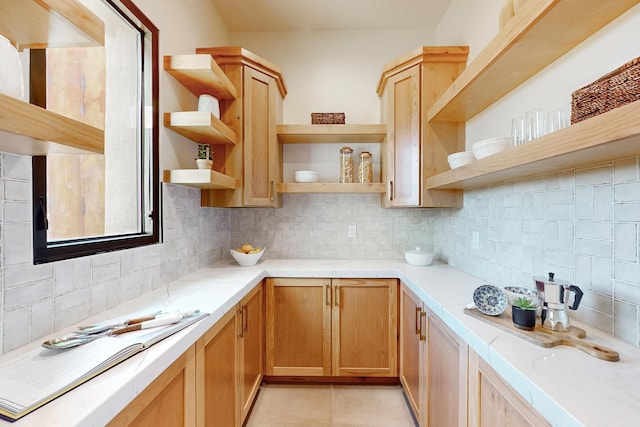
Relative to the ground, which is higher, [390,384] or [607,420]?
[607,420]

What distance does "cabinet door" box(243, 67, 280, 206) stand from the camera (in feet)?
7.29

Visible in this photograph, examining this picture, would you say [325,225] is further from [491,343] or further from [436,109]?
[491,343]

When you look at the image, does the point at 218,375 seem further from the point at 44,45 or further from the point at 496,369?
the point at 44,45

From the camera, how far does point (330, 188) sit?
2463 millimetres

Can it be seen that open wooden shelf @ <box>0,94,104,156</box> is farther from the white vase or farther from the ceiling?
the ceiling

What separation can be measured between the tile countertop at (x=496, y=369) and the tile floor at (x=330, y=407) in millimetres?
940

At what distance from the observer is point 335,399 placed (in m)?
2.09

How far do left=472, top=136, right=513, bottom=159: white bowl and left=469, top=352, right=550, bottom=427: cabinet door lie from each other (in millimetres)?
883

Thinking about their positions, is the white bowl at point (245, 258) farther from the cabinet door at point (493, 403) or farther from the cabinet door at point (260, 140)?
the cabinet door at point (493, 403)

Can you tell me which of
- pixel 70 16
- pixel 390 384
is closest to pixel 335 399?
pixel 390 384

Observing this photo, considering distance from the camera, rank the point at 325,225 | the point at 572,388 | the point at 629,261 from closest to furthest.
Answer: the point at 572,388
the point at 629,261
the point at 325,225

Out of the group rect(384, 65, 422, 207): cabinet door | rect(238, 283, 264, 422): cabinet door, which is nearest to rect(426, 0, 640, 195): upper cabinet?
rect(384, 65, 422, 207): cabinet door

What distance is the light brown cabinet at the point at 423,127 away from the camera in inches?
84.7

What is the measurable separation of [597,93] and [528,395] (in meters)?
0.87
